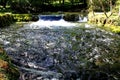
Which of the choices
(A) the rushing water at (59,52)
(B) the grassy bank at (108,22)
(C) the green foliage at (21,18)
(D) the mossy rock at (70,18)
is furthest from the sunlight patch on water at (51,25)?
(A) the rushing water at (59,52)

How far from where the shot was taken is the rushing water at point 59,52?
13.6 meters

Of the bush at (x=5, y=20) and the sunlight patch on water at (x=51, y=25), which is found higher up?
the bush at (x=5, y=20)

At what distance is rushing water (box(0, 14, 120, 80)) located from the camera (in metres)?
13.6

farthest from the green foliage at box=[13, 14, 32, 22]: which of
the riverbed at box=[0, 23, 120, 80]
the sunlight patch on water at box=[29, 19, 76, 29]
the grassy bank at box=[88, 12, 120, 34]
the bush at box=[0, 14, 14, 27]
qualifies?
the riverbed at box=[0, 23, 120, 80]

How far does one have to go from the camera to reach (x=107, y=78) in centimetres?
1329

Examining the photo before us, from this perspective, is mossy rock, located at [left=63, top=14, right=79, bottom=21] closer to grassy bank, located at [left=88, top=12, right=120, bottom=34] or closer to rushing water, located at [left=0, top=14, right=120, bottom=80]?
grassy bank, located at [left=88, top=12, right=120, bottom=34]

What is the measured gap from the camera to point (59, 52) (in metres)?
19.2

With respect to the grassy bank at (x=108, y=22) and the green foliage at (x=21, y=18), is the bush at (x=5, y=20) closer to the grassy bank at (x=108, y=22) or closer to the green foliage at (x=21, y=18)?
the green foliage at (x=21, y=18)

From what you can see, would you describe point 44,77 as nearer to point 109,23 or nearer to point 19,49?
point 19,49

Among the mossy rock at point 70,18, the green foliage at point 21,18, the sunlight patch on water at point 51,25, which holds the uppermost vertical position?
the green foliage at point 21,18

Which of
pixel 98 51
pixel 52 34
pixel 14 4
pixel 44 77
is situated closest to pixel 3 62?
pixel 44 77

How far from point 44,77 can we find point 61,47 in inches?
329

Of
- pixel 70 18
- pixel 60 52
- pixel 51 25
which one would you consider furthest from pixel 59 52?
pixel 70 18

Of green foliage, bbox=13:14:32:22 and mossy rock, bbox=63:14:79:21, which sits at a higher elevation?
green foliage, bbox=13:14:32:22
